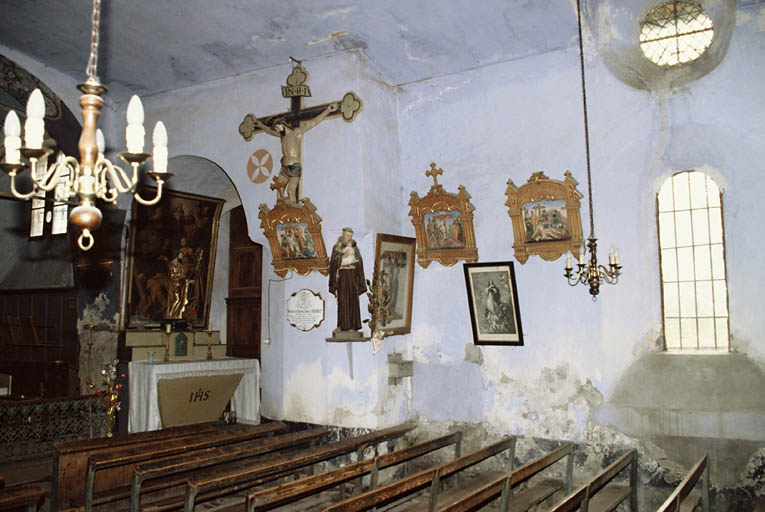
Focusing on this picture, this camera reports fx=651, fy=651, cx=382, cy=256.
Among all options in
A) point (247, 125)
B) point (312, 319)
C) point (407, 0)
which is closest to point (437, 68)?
point (407, 0)

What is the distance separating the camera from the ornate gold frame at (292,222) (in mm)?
7836

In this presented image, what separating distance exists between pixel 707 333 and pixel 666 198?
4.86 ft

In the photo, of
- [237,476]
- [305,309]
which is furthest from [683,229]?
[237,476]

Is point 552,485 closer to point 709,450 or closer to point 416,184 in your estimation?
point 709,450

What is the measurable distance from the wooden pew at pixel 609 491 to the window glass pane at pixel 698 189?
105 inches

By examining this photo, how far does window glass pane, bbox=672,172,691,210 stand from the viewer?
692 cm

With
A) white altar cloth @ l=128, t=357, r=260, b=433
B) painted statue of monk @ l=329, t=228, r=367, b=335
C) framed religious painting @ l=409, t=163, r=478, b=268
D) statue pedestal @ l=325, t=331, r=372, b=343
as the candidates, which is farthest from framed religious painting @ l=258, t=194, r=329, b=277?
white altar cloth @ l=128, t=357, r=260, b=433

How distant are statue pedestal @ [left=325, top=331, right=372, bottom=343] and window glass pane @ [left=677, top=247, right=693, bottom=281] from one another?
3.41 metres

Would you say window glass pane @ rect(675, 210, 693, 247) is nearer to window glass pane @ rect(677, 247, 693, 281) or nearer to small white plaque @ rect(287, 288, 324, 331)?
window glass pane @ rect(677, 247, 693, 281)

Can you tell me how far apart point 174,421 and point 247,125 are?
3.96 meters

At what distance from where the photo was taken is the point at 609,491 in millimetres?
6363

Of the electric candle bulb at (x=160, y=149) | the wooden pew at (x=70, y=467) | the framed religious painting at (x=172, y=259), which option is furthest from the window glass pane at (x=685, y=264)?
the framed religious painting at (x=172, y=259)

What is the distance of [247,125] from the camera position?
27.8ft

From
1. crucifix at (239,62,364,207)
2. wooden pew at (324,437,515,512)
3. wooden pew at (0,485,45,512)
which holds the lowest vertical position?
wooden pew at (324,437,515,512)
